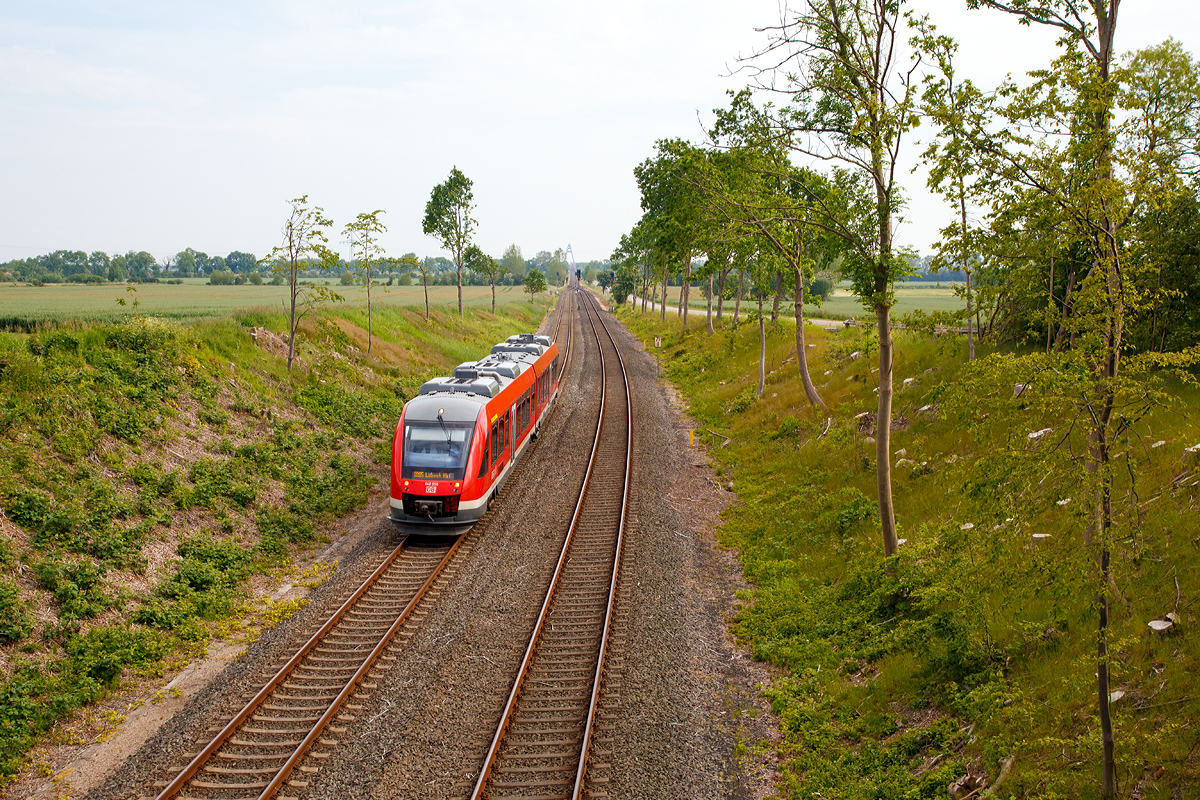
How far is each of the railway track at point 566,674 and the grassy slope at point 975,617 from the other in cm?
262

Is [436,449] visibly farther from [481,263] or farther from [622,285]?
[622,285]

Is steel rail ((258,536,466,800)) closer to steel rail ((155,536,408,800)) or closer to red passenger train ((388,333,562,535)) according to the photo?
steel rail ((155,536,408,800))

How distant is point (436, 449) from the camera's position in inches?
582

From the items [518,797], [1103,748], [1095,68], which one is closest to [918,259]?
[1095,68]

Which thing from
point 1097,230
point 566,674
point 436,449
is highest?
point 1097,230

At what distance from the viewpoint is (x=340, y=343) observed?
2806 centimetres

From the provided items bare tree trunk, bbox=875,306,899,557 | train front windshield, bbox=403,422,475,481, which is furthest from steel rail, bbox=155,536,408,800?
bare tree trunk, bbox=875,306,899,557

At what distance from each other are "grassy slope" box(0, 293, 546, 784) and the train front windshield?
295cm

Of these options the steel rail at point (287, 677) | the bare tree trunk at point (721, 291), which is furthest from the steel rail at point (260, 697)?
the bare tree trunk at point (721, 291)

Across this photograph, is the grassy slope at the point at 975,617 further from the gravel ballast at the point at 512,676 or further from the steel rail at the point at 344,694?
the steel rail at the point at 344,694

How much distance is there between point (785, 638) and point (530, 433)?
1269 cm

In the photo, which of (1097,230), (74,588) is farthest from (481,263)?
(1097,230)

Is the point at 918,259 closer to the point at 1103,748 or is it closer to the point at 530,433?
the point at 1103,748

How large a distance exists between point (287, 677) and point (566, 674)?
13.6 feet
